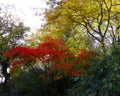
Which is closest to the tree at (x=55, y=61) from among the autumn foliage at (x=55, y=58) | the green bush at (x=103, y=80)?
the autumn foliage at (x=55, y=58)

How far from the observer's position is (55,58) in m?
14.7

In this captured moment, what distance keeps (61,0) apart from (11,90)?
7.68 m

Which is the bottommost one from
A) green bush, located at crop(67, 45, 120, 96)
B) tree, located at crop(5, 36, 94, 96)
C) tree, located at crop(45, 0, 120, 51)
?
green bush, located at crop(67, 45, 120, 96)

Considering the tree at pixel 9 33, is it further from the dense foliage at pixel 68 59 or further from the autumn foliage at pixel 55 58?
the autumn foliage at pixel 55 58

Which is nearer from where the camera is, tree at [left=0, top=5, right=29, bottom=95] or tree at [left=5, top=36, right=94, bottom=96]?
tree at [left=5, top=36, right=94, bottom=96]

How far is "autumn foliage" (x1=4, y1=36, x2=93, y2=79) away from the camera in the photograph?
14.6 metres

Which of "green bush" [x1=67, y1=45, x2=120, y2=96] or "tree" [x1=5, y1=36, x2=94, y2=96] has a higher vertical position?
"tree" [x1=5, y1=36, x2=94, y2=96]

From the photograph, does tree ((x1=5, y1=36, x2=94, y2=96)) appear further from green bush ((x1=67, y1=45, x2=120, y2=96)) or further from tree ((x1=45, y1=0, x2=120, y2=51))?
green bush ((x1=67, y1=45, x2=120, y2=96))

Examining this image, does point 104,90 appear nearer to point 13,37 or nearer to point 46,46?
point 46,46

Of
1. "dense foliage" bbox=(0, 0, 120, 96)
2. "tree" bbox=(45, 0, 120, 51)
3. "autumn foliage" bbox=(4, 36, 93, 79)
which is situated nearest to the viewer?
"dense foliage" bbox=(0, 0, 120, 96)

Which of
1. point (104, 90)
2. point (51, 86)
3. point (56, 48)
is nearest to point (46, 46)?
point (56, 48)

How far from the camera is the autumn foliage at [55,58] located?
1456 centimetres

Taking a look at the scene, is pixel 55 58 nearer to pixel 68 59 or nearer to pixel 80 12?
pixel 68 59

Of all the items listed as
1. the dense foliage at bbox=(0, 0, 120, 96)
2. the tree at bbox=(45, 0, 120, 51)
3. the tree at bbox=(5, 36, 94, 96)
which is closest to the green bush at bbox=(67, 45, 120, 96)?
the dense foliage at bbox=(0, 0, 120, 96)
